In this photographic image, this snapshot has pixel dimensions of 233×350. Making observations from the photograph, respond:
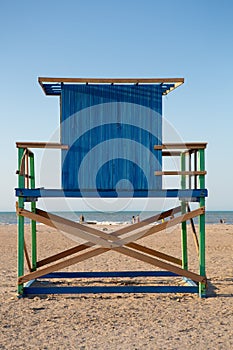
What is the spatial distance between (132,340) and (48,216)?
4835 millimetres

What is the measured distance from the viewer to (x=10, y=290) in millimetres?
11789

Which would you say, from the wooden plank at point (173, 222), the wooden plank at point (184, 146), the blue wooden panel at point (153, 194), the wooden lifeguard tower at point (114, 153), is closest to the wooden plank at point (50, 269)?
the wooden lifeguard tower at point (114, 153)

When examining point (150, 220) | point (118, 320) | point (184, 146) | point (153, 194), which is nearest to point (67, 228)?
point (153, 194)

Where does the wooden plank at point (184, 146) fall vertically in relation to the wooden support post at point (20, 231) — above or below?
above

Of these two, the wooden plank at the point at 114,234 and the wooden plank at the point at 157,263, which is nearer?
the wooden plank at the point at 157,263

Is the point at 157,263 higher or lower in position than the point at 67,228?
lower

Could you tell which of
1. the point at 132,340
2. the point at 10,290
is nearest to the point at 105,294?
the point at 10,290

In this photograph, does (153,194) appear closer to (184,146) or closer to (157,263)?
(184,146)

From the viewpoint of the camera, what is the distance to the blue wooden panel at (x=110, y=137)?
11.3m

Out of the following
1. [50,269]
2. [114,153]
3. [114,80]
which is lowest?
[50,269]

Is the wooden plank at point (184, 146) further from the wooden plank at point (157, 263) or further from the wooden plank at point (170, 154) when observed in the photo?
the wooden plank at point (157, 263)

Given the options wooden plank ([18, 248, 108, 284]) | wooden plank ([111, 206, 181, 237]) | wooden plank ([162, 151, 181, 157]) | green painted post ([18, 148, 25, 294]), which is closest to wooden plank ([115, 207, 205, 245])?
wooden plank ([18, 248, 108, 284])

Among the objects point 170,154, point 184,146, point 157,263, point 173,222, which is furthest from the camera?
point 170,154

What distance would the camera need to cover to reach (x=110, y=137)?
11.4m
